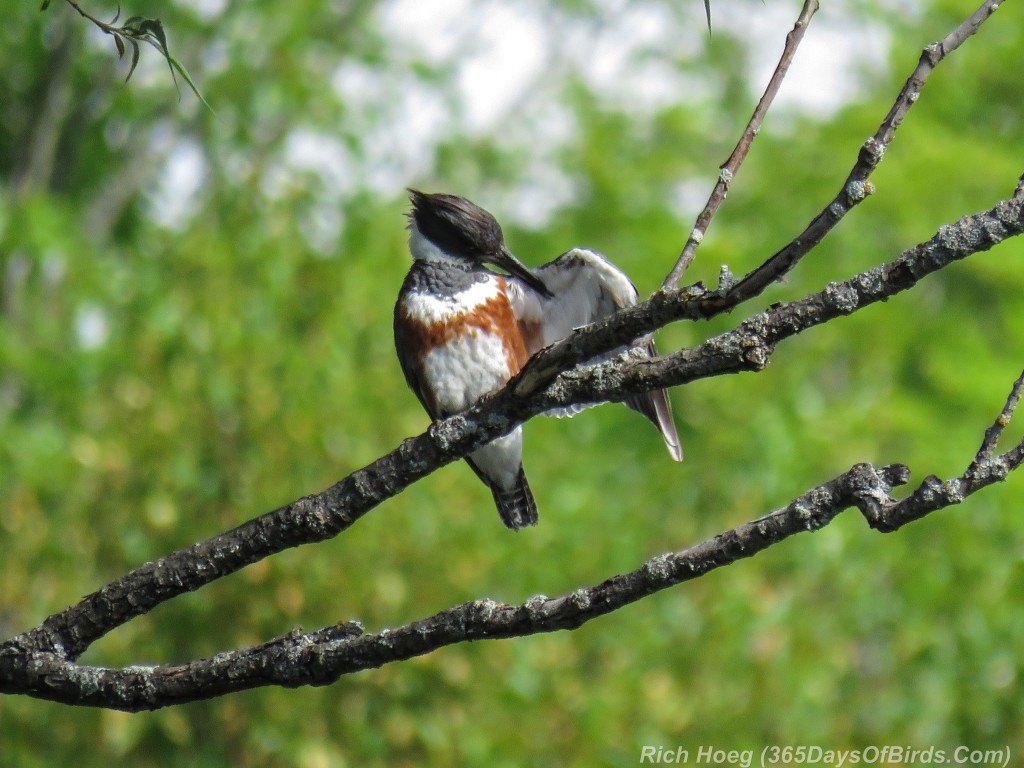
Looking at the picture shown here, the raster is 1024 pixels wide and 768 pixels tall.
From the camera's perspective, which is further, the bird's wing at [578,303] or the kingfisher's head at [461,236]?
the kingfisher's head at [461,236]

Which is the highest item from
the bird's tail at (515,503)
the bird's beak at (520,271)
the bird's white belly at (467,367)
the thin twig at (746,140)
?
the bird's beak at (520,271)

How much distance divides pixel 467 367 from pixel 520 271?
1.21ft

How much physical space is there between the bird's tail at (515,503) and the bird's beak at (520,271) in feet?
2.79

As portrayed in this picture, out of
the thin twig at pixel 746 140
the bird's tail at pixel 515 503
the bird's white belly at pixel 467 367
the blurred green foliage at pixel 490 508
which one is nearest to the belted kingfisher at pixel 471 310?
the bird's white belly at pixel 467 367

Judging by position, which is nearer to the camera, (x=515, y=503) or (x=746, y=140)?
(x=746, y=140)

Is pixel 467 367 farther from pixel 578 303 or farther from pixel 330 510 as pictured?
pixel 330 510

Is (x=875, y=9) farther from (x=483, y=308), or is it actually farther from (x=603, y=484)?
(x=483, y=308)

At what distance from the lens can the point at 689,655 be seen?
5781 millimetres

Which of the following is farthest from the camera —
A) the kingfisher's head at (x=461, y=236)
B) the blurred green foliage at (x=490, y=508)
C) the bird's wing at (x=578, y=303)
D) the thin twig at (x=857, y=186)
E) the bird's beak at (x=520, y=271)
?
the blurred green foliage at (x=490, y=508)

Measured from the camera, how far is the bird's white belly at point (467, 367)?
4.13 metres

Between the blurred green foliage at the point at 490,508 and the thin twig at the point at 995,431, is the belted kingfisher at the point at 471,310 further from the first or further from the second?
the thin twig at the point at 995,431

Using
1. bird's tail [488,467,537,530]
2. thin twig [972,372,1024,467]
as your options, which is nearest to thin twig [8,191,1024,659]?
thin twig [972,372,1024,467]

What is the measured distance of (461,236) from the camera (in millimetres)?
4324

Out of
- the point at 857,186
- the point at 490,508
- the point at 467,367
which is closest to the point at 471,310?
the point at 467,367
